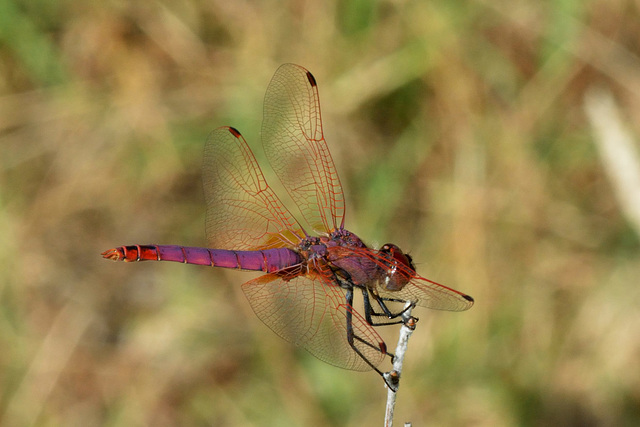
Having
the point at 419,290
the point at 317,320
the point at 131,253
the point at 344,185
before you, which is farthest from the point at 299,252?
the point at 344,185

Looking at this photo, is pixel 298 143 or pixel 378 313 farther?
pixel 298 143

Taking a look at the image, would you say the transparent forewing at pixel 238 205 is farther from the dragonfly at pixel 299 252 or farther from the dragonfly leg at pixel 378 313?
the dragonfly leg at pixel 378 313

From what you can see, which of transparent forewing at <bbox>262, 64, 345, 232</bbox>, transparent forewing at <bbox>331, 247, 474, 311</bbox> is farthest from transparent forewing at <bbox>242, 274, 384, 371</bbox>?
transparent forewing at <bbox>262, 64, 345, 232</bbox>

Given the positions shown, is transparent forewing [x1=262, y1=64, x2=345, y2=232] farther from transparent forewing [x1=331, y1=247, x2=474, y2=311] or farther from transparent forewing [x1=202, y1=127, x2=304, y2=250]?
transparent forewing [x1=331, y1=247, x2=474, y2=311]

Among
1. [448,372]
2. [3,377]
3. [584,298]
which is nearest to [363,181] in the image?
[448,372]

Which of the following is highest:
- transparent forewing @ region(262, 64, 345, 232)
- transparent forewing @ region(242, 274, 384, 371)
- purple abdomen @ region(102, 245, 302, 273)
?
transparent forewing @ region(262, 64, 345, 232)

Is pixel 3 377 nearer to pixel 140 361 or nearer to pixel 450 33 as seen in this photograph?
pixel 140 361

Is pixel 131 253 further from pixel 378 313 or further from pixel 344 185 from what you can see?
pixel 344 185

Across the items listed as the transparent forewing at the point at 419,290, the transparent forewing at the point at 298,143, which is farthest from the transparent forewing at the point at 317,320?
the transparent forewing at the point at 298,143
